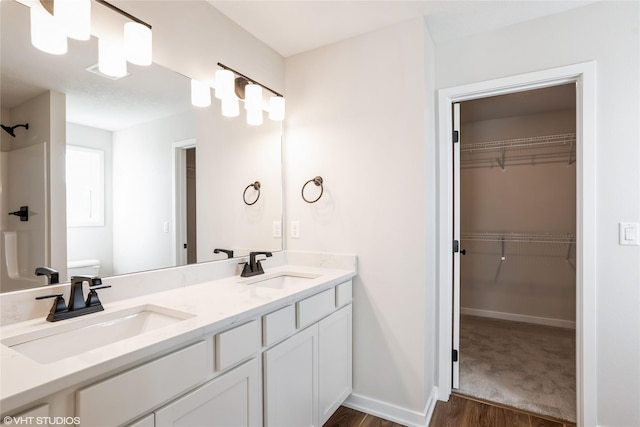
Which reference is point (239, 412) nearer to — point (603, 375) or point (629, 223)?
point (603, 375)

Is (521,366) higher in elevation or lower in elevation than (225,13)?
lower

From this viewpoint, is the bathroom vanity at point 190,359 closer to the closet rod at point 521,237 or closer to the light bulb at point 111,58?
the light bulb at point 111,58

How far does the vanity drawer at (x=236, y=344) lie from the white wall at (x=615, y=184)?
72.8 inches

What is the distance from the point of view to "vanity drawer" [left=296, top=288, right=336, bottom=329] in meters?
1.58

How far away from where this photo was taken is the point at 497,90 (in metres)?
2.04

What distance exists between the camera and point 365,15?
1.90 meters

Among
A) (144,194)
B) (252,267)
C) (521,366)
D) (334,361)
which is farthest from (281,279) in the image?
(521,366)

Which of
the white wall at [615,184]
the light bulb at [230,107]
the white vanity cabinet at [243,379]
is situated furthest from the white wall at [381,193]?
the white wall at [615,184]

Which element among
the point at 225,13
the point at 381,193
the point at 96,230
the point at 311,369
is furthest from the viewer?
the point at 381,193

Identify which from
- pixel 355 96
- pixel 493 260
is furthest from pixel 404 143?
pixel 493 260

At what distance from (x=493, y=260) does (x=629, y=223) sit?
7.39 feet

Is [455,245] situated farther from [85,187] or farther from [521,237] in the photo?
[85,187]

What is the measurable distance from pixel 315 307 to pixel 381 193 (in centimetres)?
81

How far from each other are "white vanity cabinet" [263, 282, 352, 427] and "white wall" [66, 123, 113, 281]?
2.66 feet
